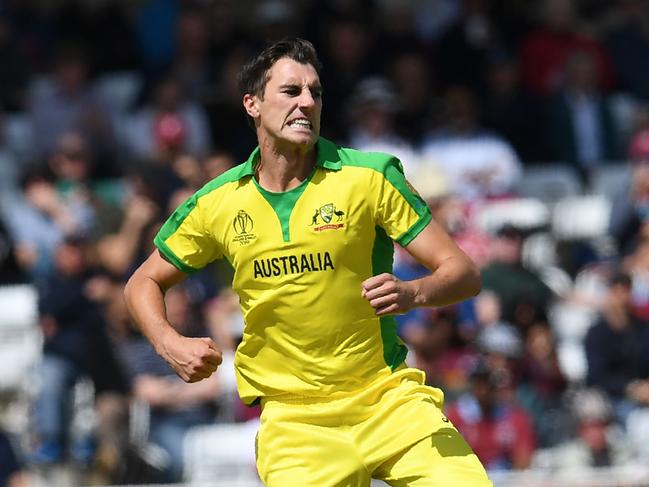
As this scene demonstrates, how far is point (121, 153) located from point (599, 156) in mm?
4202

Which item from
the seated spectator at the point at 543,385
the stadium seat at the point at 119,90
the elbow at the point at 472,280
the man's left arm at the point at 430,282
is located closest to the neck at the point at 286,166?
the man's left arm at the point at 430,282

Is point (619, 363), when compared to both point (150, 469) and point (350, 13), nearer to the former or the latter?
point (150, 469)

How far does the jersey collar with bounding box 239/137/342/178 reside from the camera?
5.87 meters

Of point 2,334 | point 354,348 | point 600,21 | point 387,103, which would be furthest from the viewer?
point 600,21

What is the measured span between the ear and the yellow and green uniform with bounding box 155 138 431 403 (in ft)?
1.00

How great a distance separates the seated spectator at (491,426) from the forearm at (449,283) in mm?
4186

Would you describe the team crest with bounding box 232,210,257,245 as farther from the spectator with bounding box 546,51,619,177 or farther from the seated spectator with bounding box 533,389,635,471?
the spectator with bounding box 546,51,619,177

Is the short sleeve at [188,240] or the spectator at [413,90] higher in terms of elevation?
the spectator at [413,90]

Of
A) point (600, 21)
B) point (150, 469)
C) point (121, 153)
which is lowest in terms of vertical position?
point (150, 469)

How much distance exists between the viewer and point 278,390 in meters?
5.87

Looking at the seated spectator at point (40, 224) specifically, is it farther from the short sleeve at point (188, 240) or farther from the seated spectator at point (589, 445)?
the short sleeve at point (188, 240)

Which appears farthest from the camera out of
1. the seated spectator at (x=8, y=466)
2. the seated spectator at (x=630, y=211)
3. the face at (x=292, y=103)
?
the seated spectator at (x=630, y=211)

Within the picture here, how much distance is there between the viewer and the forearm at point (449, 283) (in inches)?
218

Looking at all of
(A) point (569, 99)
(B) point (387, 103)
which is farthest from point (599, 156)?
(B) point (387, 103)
